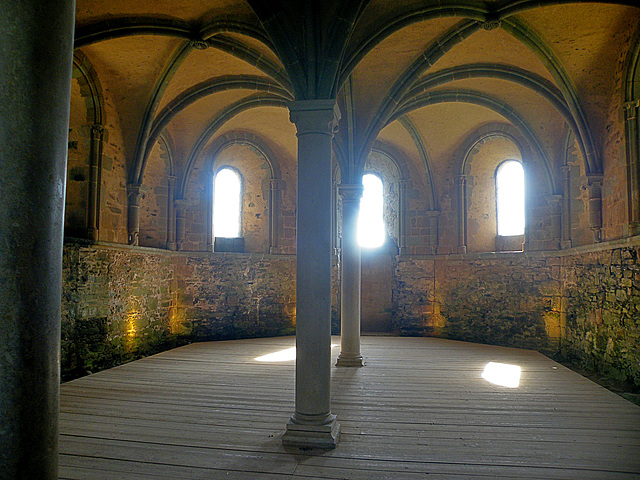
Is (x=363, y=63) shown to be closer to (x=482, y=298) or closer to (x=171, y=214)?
(x=171, y=214)

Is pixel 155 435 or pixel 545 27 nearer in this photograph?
pixel 155 435

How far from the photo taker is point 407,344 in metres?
11.9

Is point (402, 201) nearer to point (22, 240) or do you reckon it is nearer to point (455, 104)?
point (455, 104)

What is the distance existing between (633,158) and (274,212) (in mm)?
8918

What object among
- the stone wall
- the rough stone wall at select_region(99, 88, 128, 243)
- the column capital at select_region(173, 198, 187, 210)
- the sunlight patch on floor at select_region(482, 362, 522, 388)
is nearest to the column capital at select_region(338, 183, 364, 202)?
the sunlight patch on floor at select_region(482, 362, 522, 388)

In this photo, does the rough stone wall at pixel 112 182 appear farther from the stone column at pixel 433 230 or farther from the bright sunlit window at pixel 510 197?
the bright sunlit window at pixel 510 197

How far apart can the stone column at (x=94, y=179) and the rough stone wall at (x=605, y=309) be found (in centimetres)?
992

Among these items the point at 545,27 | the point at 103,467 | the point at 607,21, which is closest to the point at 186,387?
the point at 103,467

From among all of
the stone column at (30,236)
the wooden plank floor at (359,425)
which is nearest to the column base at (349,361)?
the wooden plank floor at (359,425)

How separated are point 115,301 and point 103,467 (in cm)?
625

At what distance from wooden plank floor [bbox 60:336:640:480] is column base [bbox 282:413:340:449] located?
114mm

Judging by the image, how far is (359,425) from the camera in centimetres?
553

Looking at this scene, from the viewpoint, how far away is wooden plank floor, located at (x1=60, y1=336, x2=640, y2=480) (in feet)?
14.0

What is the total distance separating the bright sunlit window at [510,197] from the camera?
42.6ft
